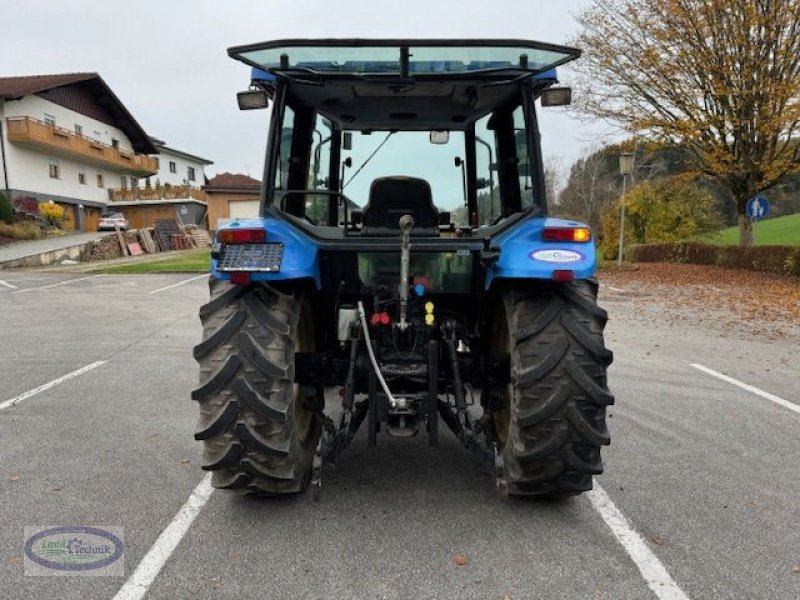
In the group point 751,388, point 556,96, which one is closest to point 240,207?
point 751,388

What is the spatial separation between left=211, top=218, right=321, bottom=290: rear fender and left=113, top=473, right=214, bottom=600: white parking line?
1.28 m

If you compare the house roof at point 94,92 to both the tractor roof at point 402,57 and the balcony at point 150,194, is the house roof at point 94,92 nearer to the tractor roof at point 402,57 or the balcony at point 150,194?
the balcony at point 150,194

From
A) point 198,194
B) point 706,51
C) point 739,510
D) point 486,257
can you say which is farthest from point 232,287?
point 198,194

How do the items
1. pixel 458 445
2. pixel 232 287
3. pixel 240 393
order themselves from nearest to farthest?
pixel 240 393, pixel 232 287, pixel 458 445

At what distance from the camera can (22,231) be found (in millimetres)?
27406

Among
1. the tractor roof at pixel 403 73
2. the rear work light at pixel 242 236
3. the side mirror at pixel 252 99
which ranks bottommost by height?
the rear work light at pixel 242 236

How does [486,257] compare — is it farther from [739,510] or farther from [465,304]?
[739,510]

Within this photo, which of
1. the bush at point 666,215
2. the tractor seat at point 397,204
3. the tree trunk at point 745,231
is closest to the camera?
the tractor seat at point 397,204

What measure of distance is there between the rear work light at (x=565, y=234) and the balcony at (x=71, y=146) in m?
35.5

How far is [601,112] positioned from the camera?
19641mm

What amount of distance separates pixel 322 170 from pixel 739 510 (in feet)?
11.2

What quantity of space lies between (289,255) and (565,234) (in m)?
1.38

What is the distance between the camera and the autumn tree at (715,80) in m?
16.7

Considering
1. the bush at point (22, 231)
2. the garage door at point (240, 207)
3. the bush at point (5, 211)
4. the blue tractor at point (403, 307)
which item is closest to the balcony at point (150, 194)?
the garage door at point (240, 207)
